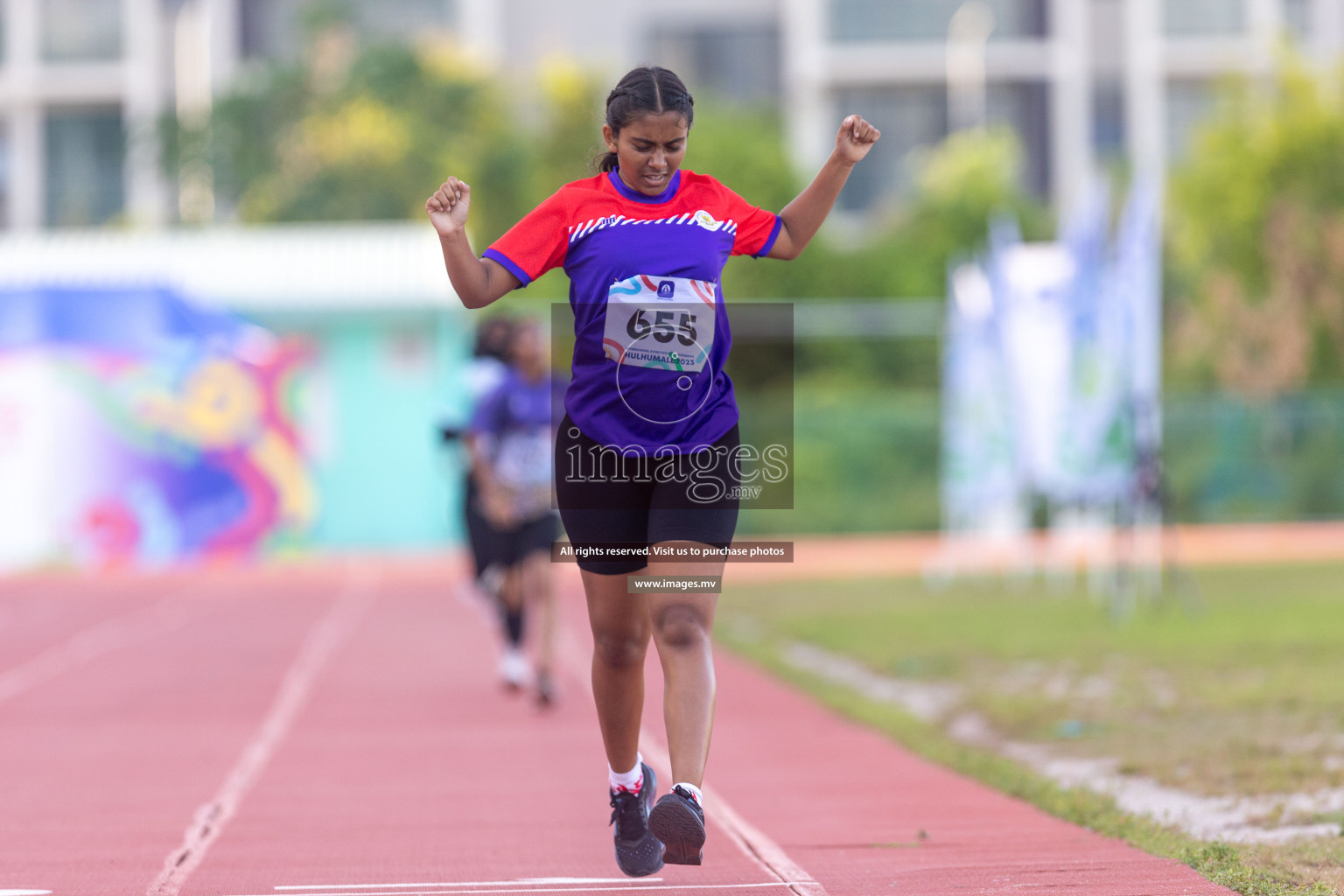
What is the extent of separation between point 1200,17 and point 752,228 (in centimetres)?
4528

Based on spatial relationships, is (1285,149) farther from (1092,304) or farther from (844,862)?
(844,862)

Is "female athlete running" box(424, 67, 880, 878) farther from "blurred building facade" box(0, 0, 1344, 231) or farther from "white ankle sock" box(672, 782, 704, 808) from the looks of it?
"blurred building facade" box(0, 0, 1344, 231)

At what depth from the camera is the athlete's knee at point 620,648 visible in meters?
4.62

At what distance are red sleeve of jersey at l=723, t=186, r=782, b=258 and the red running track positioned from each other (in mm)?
1697

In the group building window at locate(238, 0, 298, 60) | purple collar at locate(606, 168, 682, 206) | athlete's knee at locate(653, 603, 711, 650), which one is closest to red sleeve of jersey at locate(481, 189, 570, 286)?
purple collar at locate(606, 168, 682, 206)

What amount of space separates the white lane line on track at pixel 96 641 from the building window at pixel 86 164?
27.4 m

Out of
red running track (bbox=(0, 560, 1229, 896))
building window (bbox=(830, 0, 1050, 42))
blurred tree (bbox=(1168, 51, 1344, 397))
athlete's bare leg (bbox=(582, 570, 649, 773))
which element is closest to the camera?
athlete's bare leg (bbox=(582, 570, 649, 773))

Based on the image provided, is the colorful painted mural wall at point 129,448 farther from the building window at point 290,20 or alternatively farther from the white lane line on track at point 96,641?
the building window at point 290,20

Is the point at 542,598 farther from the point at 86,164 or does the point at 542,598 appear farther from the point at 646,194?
the point at 86,164

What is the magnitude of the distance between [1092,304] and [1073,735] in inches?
267

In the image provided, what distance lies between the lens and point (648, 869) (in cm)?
457

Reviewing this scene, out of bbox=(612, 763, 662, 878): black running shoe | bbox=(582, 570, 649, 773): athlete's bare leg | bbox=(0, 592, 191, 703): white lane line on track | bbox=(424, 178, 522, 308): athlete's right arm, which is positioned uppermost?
bbox=(424, 178, 522, 308): athlete's right arm

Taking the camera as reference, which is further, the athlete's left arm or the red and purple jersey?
the athlete's left arm

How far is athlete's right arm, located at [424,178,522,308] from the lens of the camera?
4281 mm
